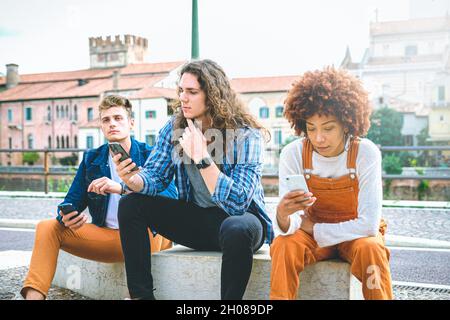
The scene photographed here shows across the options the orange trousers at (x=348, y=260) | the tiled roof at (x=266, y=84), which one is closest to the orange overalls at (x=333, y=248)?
the orange trousers at (x=348, y=260)

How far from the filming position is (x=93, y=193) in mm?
3082

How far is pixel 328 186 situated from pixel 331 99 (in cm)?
37

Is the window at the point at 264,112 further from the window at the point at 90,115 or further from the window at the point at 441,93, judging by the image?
the window at the point at 90,115

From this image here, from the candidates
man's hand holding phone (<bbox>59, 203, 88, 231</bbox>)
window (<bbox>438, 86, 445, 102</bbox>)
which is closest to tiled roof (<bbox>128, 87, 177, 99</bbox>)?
window (<bbox>438, 86, 445, 102</bbox>)

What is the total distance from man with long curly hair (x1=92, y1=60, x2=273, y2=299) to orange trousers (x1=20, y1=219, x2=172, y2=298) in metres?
0.32

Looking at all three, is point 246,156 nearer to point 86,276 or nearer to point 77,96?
point 86,276

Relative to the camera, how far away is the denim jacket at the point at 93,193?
3.03 meters

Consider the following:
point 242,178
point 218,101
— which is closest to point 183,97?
point 218,101

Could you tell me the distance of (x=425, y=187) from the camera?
19766 mm

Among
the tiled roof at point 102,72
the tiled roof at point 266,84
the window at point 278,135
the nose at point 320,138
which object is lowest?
the nose at point 320,138

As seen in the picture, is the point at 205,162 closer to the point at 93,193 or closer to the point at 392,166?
the point at 93,193

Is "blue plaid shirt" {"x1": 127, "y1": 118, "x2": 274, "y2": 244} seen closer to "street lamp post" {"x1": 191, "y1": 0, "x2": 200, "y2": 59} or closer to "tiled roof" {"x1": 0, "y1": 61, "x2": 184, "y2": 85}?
"street lamp post" {"x1": 191, "y1": 0, "x2": 200, "y2": 59}
